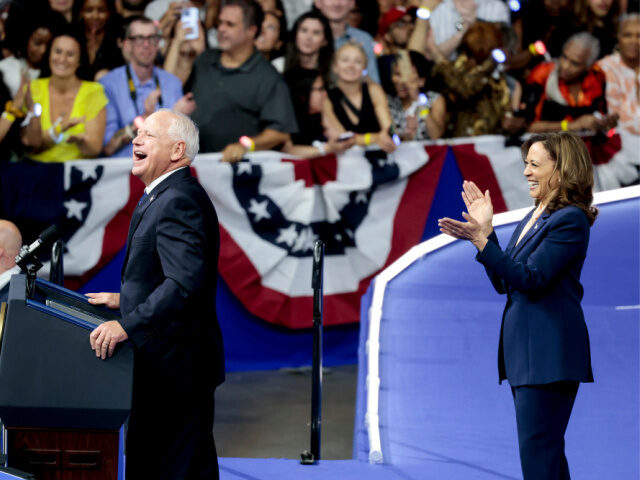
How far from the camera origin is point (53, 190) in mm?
6059

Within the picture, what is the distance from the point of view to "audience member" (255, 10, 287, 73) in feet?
21.6

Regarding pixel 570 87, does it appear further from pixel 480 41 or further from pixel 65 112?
pixel 65 112

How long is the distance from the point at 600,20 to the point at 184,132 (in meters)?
5.35

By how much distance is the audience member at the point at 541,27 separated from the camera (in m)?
6.91

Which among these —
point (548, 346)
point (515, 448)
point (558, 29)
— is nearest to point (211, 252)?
point (548, 346)

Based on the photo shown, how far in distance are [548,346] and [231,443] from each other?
3.03m

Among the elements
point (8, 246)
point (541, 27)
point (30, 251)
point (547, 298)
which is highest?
point (541, 27)

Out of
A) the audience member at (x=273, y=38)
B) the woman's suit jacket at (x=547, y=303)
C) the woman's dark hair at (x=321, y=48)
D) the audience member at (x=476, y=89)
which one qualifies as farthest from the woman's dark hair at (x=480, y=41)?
the woman's suit jacket at (x=547, y=303)

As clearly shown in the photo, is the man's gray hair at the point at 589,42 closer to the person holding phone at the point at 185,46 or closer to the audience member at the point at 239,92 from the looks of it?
the audience member at the point at 239,92

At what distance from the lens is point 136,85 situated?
20.9ft

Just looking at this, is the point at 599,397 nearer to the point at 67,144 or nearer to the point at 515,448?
the point at 515,448

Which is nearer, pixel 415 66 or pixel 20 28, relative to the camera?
pixel 20 28

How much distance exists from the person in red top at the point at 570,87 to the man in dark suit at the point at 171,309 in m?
4.71

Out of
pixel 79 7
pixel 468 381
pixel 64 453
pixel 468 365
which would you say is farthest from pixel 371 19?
pixel 64 453
